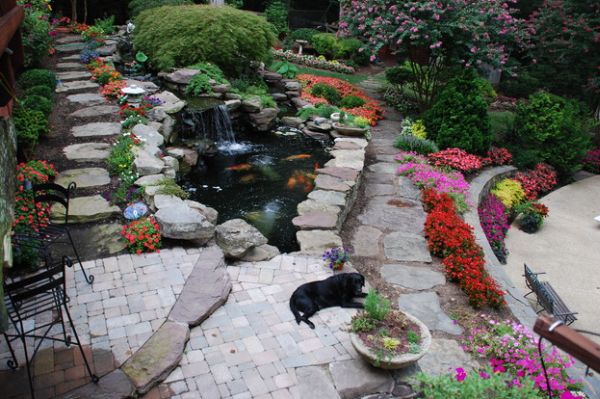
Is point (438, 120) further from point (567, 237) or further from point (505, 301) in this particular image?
point (505, 301)

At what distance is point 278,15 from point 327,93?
7.71 metres

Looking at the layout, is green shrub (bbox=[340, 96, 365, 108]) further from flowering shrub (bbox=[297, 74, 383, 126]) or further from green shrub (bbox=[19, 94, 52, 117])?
green shrub (bbox=[19, 94, 52, 117])

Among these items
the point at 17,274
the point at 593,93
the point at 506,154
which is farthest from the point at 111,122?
the point at 593,93

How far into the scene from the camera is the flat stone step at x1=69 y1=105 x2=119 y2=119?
8047 mm

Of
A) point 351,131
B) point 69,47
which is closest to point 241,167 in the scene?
point 351,131

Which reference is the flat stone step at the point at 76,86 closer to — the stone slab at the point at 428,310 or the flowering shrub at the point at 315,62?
the stone slab at the point at 428,310

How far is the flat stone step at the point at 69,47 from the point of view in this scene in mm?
11523

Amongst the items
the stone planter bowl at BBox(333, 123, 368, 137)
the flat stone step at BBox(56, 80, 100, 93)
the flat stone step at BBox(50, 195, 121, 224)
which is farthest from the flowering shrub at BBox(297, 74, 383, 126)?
the flat stone step at BBox(50, 195, 121, 224)

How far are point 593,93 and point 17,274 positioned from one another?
13389 mm

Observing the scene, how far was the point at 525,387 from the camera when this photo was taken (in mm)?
3289

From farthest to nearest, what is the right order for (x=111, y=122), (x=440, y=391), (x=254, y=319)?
1. (x=111, y=122)
2. (x=254, y=319)
3. (x=440, y=391)

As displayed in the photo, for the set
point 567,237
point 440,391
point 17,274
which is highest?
point 440,391

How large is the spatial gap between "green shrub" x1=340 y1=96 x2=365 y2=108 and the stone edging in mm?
7255

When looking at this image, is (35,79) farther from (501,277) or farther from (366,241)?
(501,277)
